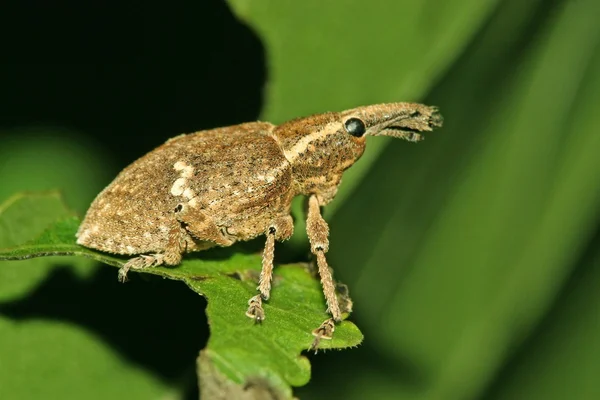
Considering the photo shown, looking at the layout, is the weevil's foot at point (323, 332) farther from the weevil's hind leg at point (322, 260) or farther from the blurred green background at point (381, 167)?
the blurred green background at point (381, 167)

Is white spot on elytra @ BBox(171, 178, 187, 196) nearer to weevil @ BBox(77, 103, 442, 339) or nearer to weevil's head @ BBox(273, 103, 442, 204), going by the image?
weevil @ BBox(77, 103, 442, 339)

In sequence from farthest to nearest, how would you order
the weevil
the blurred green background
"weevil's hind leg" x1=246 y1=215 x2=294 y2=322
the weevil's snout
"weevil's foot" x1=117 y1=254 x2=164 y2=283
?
the weevil's snout
the blurred green background
the weevil
"weevil's foot" x1=117 y1=254 x2=164 y2=283
"weevil's hind leg" x1=246 y1=215 x2=294 y2=322

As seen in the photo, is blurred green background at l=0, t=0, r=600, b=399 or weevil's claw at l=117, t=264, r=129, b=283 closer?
weevil's claw at l=117, t=264, r=129, b=283

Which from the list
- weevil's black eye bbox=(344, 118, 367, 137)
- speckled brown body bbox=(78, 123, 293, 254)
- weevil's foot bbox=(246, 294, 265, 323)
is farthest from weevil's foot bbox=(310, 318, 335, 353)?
weevil's black eye bbox=(344, 118, 367, 137)

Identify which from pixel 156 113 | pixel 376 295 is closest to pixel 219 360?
pixel 376 295

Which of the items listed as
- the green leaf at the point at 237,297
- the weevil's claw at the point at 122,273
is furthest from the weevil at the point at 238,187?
the green leaf at the point at 237,297

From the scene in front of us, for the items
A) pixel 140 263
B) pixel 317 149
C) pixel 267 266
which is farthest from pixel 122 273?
pixel 317 149

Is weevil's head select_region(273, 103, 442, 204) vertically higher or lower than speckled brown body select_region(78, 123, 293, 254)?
higher
